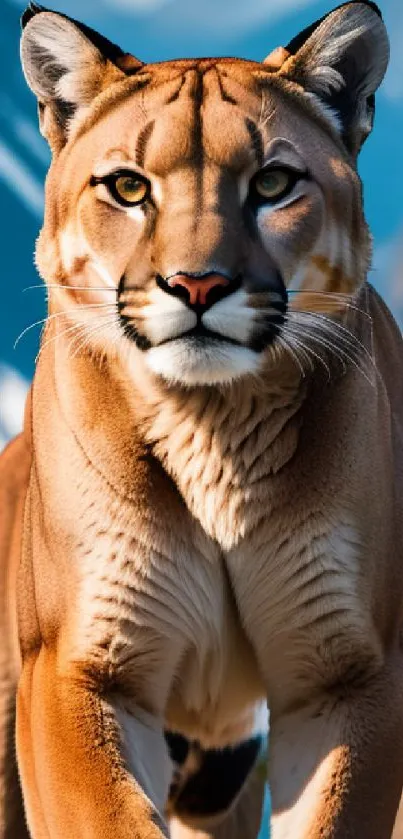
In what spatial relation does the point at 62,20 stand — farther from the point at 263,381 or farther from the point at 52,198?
the point at 263,381

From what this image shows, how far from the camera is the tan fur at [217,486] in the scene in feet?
14.7

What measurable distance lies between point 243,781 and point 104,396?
4.54 ft

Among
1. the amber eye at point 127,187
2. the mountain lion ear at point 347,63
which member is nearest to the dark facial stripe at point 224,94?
the mountain lion ear at point 347,63

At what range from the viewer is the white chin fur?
14.1ft

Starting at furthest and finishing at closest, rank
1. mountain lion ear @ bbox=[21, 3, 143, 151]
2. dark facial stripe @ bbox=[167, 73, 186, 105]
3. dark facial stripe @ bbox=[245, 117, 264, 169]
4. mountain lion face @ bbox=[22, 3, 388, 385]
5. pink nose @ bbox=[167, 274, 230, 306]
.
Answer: mountain lion ear @ bbox=[21, 3, 143, 151] → dark facial stripe @ bbox=[167, 73, 186, 105] → dark facial stripe @ bbox=[245, 117, 264, 169] → mountain lion face @ bbox=[22, 3, 388, 385] → pink nose @ bbox=[167, 274, 230, 306]

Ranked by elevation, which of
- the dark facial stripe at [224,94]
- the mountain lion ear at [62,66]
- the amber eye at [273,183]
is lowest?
the amber eye at [273,183]

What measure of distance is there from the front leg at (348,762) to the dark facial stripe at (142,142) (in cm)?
111

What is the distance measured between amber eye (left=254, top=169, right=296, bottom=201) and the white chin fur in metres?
0.30

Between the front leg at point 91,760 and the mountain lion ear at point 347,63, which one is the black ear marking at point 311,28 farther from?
the front leg at point 91,760

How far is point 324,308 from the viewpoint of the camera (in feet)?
14.7

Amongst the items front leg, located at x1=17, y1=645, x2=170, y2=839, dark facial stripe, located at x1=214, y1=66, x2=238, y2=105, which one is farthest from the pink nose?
front leg, located at x1=17, y1=645, x2=170, y2=839

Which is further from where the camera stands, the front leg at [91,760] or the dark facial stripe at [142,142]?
the front leg at [91,760]

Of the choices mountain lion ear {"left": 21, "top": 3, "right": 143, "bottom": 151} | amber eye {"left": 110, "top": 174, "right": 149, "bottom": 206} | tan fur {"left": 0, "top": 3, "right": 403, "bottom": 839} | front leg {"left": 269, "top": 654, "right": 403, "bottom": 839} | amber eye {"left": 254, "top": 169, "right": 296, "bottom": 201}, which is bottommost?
front leg {"left": 269, "top": 654, "right": 403, "bottom": 839}

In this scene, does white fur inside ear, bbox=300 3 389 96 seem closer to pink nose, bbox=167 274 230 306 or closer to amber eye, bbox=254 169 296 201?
amber eye, bbox=254 169 296 201
